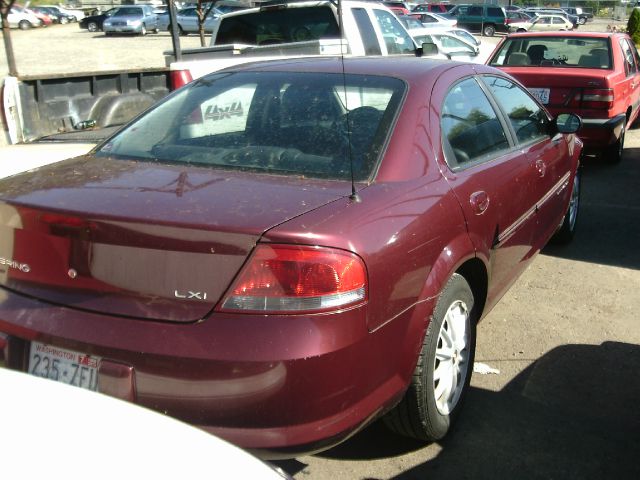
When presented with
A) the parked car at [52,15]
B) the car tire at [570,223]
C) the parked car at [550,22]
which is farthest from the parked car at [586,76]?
the parked car at [52,15]

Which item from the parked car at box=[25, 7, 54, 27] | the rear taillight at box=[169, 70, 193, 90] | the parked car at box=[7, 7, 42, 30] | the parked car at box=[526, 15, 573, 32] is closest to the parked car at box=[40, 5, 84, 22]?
the parked car at box=[25, 7, 54, 27]

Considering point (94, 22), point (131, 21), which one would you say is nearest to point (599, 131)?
point (131, 21)

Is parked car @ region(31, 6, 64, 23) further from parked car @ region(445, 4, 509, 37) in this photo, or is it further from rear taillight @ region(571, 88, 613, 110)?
rear taillight @ region(571, 88, 613, 110)

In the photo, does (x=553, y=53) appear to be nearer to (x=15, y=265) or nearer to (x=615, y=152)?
(x=615, y=152)

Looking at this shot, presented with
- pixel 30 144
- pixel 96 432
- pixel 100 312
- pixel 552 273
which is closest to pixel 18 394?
pixel 96 432

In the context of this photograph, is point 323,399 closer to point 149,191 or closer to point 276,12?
point 149,191

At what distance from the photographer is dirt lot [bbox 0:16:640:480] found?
2.99 meters

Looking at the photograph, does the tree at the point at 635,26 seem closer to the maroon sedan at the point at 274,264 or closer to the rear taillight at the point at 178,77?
the rear taillight at the point at 178,77

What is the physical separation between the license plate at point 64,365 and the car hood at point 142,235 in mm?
165

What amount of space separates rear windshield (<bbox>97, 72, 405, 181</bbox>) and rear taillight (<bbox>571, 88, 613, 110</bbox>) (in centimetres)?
558

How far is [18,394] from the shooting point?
186 cm

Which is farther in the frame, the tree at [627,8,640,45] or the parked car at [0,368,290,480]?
the tree at [627,8,640,45]

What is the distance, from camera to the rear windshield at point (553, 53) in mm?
8883

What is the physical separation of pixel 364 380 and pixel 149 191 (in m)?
1.06
